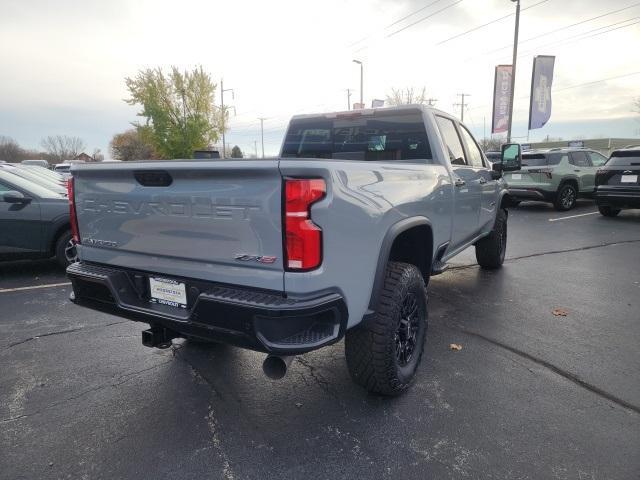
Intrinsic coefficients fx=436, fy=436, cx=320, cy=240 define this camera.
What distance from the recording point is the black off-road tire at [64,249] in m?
6.10

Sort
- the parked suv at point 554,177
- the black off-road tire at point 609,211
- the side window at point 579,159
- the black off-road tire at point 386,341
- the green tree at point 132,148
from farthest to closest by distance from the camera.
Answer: the green tree at point 132,148 → the side window at point 579,159 → the parked suv at point 554,177 → the black off-road tire at point 609,211 → the black off-road tire at point 386,341

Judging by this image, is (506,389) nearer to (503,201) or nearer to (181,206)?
(181,206)

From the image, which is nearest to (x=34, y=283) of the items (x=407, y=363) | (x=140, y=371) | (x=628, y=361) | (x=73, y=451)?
(x=140, y=371)

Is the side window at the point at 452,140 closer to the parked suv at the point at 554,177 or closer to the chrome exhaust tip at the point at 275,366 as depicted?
the chrome exhaust tip at the point at 275,366

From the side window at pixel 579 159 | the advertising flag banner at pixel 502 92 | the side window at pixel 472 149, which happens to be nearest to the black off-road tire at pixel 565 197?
the side window at pixel 579 159

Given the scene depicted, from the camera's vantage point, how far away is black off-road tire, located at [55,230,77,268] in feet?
20.0

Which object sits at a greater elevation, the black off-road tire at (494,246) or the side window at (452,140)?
the side window at (452,140)

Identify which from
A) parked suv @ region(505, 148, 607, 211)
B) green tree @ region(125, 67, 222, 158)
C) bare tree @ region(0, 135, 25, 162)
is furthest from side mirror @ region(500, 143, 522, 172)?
bare tree @ region(0, 135, 25, 162)

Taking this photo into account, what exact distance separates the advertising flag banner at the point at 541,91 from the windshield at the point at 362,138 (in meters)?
20.9

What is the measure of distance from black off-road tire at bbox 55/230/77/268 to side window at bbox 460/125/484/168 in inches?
211

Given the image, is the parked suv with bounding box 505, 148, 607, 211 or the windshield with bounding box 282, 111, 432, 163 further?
the parked suv with bounding box 505, 148, 607, 211

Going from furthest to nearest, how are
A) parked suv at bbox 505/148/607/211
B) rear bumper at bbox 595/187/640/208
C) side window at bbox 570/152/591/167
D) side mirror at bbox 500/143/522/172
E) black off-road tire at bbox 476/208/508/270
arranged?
side window at bbox 570/152/591/167 < parked suv at bbox 505/148/607/211 < rear bumper at bbox 595/187/640/208 < black off-road tire at bbox 476/208/508/270 < side mirror at bbox 500/143/522/172

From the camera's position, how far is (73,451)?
2.38 metres

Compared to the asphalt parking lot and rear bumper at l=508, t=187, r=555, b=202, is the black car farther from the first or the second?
the asphalt parking lot
